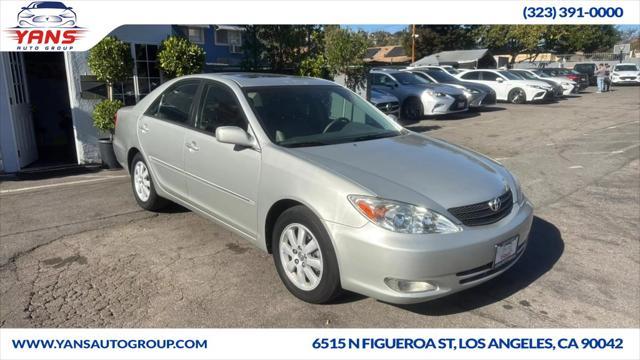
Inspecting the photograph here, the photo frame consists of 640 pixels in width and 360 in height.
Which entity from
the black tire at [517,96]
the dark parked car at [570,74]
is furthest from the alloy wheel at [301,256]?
the dark parked car at [570,74]

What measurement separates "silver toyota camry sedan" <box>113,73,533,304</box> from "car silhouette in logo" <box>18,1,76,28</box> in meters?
4.24

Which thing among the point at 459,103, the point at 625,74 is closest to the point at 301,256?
the point at 459,103

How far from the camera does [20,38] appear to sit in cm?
770

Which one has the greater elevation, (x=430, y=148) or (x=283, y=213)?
(x=430, y=148)

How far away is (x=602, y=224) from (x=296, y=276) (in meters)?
3.59

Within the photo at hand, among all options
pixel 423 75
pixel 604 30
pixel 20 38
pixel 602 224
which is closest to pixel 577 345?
pixel 602 224

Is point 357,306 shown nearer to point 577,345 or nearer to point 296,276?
point 296,276

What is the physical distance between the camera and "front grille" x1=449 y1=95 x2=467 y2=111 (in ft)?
46.0

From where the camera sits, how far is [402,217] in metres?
2.87

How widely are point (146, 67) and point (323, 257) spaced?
710 centimetres

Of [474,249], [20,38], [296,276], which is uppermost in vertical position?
[20,38]

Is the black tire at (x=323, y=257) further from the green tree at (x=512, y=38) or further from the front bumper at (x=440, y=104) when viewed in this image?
the green tree at (x=512, y=38)

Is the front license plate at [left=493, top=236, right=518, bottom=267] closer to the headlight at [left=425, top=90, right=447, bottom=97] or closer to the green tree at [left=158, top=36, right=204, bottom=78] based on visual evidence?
the green tree at [left=158, top=36, right=204, bottom=78]

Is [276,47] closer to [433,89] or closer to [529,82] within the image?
[433,89]
